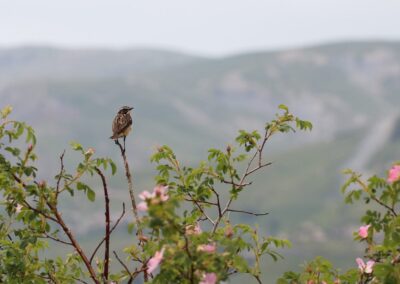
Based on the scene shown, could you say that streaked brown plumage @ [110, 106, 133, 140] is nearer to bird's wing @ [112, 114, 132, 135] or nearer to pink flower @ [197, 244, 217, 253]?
bird's wing @ [112, 114, 132, 135]

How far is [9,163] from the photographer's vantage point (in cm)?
840

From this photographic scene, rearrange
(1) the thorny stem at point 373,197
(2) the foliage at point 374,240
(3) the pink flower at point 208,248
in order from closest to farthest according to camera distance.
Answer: (3) the pink flower at point 208,248, (2) the foliage at point 374,240, (1) the thorny stem at point 373,197

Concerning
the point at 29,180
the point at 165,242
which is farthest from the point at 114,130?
the point at 165,242

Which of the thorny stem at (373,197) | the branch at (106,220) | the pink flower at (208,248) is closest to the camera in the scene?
the pink flower at (208,248)

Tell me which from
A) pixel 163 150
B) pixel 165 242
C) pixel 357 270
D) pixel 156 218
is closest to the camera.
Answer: pixel 156 218

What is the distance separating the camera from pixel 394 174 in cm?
734

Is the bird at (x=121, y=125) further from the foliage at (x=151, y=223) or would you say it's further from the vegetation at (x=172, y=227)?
the vegetation at (x=172, y=227)

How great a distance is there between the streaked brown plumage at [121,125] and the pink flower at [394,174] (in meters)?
4.50

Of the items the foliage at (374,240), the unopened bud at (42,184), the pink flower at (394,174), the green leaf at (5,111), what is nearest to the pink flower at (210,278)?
the foliage at (374,240)

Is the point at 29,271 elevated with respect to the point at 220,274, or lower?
elevated

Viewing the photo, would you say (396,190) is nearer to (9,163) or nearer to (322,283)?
(322,283)

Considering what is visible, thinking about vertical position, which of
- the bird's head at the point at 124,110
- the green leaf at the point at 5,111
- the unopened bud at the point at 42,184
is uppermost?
the bird's head at the point at 124,110

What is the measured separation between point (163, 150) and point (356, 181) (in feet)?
9.79

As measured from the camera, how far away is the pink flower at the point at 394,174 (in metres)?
7.29
